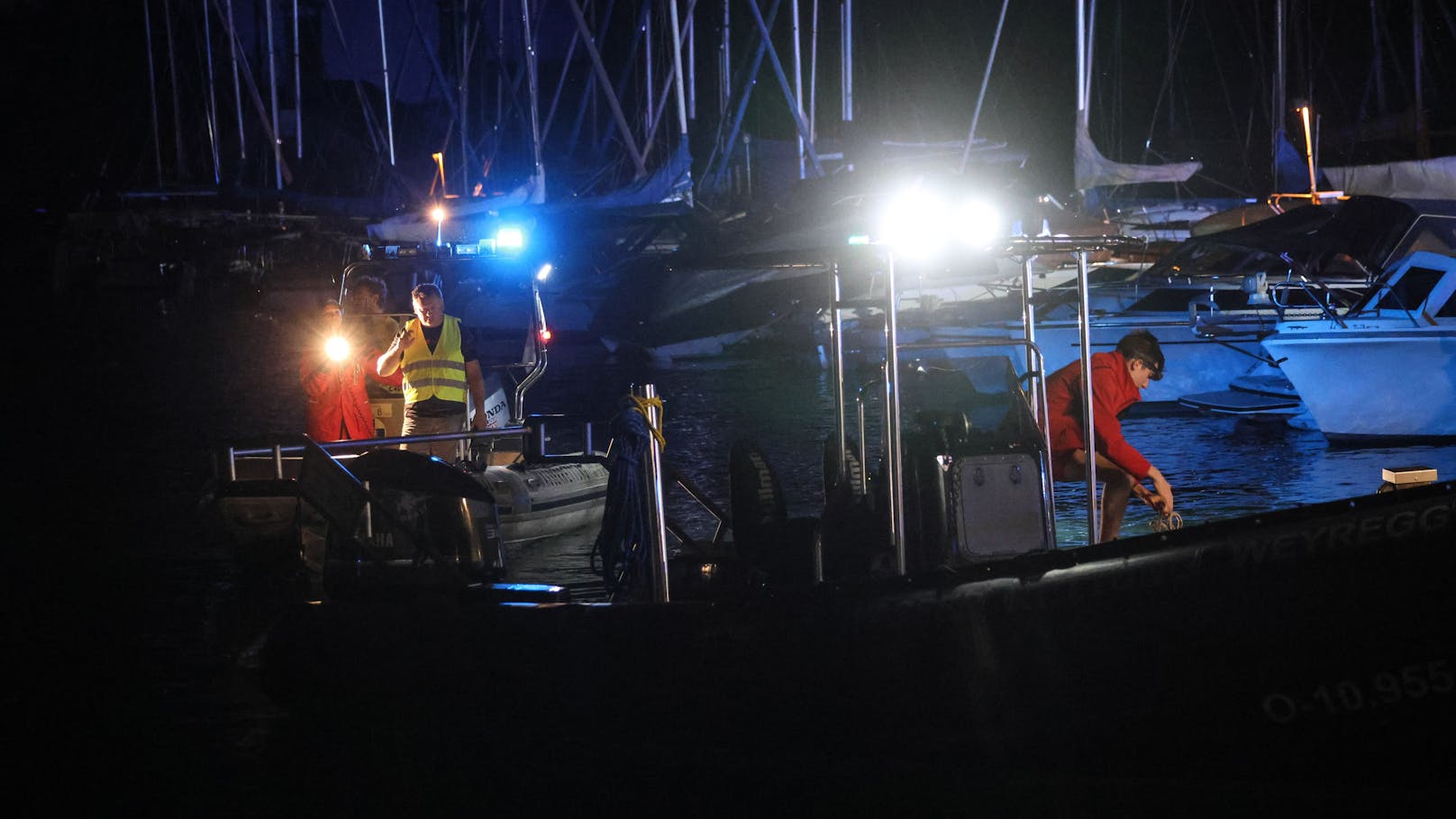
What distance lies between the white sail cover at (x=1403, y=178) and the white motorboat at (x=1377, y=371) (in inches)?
283

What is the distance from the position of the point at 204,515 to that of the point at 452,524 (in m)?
2.03

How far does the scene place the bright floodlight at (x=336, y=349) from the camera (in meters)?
8.17

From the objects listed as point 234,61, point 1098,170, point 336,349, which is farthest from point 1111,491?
point 234,61

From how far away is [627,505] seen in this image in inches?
243

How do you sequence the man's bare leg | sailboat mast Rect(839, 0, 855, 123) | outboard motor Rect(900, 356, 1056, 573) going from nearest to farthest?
outboard motor Rect(900, 356, 1056, 573), the man's bare leg, sailboat mast Rect(839, 0, 855, 123)

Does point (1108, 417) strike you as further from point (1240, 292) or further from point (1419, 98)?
point (1419, 98)

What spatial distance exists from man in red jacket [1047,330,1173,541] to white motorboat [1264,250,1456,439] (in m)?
6.45

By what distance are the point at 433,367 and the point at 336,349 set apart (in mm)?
779

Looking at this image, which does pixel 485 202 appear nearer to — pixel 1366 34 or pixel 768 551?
pixel 768 551

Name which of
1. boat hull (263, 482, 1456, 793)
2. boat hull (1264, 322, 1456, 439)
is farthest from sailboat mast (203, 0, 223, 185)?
boat hull (263, 482, 1456, 793)

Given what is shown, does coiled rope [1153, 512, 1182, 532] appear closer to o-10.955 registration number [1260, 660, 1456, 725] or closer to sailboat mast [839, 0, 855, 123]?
o-10.955 registration number [1260, 660, 1456, 725]

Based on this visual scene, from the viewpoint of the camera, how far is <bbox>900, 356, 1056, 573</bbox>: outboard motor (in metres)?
5.56

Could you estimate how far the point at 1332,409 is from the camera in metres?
12.9

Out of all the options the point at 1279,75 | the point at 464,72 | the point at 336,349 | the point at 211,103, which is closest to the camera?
the point at 336,349
